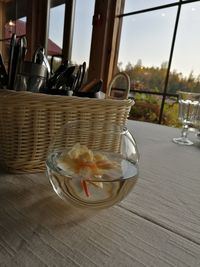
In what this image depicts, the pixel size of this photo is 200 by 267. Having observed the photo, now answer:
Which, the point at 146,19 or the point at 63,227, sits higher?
the point at 146,19

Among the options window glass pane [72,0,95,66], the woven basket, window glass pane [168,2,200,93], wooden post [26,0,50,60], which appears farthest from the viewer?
wooden post [26,0,50,60]

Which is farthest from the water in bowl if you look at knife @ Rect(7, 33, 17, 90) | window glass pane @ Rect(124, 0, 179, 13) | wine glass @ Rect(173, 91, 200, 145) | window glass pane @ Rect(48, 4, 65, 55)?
window glass pane @ Rect(48, 4, 65, 55)

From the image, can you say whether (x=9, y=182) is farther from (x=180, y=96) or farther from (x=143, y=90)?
(x=143, y=90)

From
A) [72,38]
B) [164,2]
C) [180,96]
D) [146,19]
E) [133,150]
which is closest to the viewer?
[133,150]

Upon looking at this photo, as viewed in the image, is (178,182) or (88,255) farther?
(178,182)

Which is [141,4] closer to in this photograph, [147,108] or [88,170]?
[147,108]

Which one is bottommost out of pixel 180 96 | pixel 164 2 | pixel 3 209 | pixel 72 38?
pixel 3 209

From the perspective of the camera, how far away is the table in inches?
7.0

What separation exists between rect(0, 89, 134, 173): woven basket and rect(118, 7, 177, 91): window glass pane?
5.32 feet

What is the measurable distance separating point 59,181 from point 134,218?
9cm

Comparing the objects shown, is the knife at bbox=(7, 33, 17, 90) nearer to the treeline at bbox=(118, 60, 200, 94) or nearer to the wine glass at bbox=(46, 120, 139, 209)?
the wine glass at bbox=(46, 120, 139, 209)

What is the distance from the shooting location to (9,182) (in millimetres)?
291

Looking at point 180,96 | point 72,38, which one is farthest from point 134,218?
point 72,38

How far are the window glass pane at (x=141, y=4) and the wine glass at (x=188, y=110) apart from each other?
1445 millimetres
